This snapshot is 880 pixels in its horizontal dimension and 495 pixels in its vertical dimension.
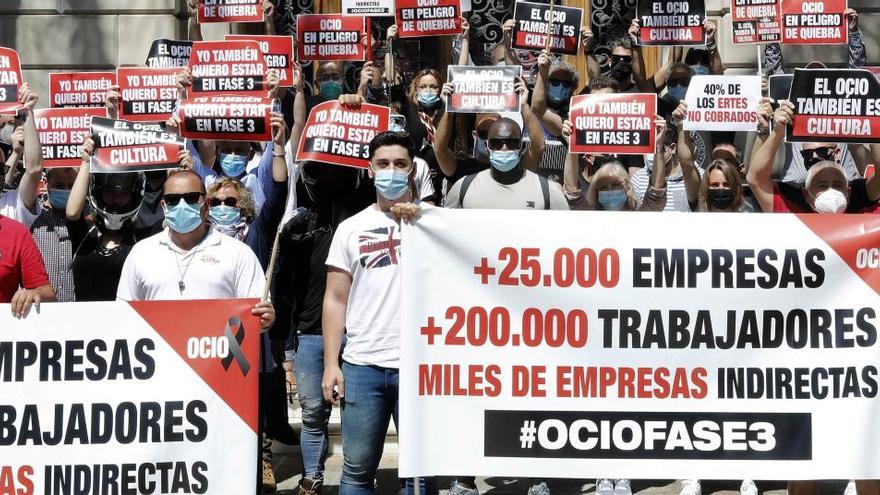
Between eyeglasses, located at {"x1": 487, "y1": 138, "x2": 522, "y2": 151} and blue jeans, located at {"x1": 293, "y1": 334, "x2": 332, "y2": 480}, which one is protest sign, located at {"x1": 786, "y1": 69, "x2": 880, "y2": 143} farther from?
blue jeans, located at {"x1": 293, "y1": 334, "x2": 332, "y2": 480}

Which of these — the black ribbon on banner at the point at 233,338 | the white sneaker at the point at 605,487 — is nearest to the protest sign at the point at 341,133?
the black ribbon on banner at the point at 233,338

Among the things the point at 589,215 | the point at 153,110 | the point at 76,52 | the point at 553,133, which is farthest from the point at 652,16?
the point at 76,52

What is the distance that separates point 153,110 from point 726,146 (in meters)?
3.64

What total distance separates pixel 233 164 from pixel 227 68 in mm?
581

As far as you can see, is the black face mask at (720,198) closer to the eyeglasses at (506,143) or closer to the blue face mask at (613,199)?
the blue face mask at (613,199)

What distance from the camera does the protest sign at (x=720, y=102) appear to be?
8977 millimetres

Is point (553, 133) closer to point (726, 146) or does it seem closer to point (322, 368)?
point (726, 146)

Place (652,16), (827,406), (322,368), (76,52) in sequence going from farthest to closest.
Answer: (76,52)
(652,16)
(322,368)
(827,406)

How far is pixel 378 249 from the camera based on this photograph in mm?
6223

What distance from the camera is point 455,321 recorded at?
6062 millimetres

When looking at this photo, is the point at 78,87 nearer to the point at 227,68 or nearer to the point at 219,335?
the point at 227,68

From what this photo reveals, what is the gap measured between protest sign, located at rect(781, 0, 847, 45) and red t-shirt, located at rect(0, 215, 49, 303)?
5710mm

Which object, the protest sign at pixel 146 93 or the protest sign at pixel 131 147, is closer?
the protest sign at pixel 131 147

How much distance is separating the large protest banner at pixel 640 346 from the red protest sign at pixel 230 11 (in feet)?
14.1
